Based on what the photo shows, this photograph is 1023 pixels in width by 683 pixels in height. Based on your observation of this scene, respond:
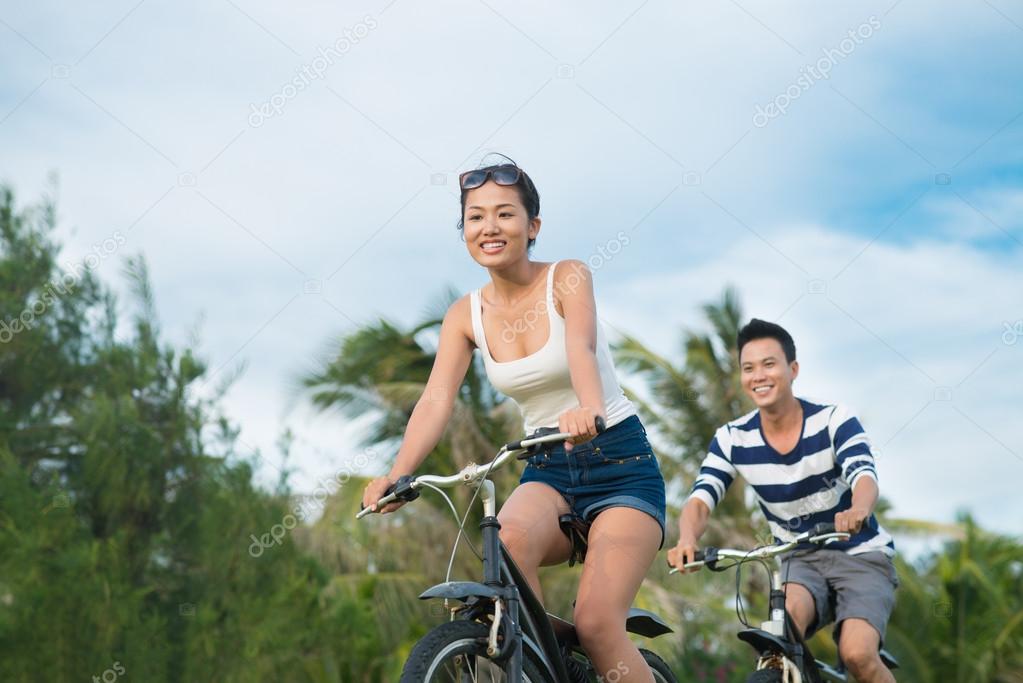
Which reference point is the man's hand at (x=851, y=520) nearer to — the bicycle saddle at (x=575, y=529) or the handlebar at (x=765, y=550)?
the handlebar at (x=765, y=550)

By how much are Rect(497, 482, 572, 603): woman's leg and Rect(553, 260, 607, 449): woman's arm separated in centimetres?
37

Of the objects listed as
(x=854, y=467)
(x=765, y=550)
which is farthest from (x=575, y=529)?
(x=854, y=467)

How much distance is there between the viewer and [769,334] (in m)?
5.47

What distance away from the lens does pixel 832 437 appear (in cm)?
531

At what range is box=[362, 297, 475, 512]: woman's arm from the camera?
401cm

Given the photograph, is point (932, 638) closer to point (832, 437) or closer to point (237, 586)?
point (237, 586)

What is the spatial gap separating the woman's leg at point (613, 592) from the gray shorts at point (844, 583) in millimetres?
1663

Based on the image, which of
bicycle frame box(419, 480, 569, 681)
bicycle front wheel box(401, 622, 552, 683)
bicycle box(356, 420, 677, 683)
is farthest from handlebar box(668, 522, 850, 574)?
bicycle front wheel box(401, 622, 552, 683)

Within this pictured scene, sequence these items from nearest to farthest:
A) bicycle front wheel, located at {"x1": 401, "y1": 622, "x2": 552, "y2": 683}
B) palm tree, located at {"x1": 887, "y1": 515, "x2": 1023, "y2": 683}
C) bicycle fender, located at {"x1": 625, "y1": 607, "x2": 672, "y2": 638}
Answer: bicycle front wheel, located at {"x1": 401, "y1": 622, "x2": 552, "y2": 683}
bicycle fender, located at {"x1": 625, "y1": 607, "x2": 672, "y2": 638}
palm tree, located at {"x1": 887, "y1": 515, "x2": 1023, "y2": 683}

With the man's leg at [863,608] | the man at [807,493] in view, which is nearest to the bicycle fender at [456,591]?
the man at [807,493]

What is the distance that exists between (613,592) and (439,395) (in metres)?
0.83

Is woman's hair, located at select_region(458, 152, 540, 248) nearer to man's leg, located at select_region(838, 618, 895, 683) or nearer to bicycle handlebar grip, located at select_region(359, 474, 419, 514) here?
bicycle handlebar grip, located at select_region(359, 474, 419, 514)

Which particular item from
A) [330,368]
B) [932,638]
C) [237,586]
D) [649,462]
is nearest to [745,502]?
Answer: [932,638]

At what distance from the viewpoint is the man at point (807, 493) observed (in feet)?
17.2
